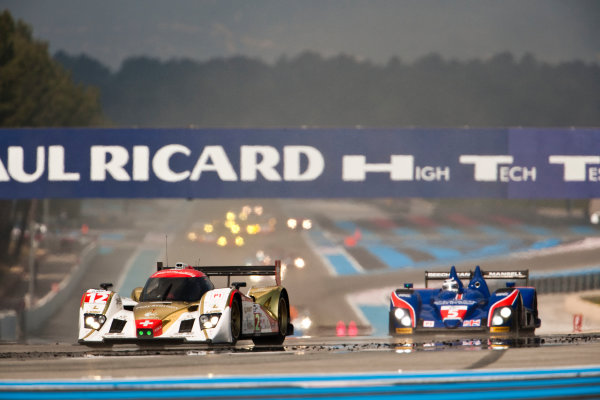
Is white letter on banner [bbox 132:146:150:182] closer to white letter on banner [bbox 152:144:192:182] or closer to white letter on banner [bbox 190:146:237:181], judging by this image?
white letter on banner [bbox 152:144:192:182]

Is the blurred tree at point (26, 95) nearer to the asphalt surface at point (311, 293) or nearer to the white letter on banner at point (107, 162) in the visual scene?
the asphalt surface at point (311, 293)

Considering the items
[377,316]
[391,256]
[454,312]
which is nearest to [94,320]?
[454,312]

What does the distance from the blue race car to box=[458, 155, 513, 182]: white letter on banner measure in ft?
30.2

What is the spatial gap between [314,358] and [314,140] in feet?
50.4

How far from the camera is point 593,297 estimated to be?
152 ft

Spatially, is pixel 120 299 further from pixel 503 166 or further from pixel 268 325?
pixel 503 166

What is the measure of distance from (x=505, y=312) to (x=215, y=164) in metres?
12.0

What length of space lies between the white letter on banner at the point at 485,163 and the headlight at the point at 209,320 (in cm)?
1541

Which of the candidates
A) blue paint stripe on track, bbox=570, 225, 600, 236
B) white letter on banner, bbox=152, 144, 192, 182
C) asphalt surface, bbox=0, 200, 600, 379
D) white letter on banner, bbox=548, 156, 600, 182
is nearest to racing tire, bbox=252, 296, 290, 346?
asphalt surface, bbox=0, 200, 600, 379

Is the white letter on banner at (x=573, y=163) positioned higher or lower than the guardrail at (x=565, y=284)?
higher

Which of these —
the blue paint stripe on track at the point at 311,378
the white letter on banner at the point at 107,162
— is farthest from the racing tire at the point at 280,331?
the white letter on banner at the point at 107,162

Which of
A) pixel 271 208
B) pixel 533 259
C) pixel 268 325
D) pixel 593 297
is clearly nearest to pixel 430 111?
pixel 271 208

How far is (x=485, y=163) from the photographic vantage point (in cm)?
2892

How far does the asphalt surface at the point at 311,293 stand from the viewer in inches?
516
